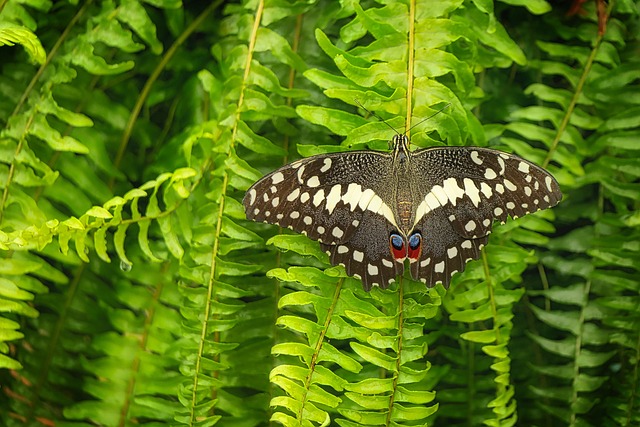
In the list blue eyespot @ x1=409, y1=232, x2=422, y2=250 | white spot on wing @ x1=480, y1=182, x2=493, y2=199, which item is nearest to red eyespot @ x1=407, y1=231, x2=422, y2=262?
blue eyespot @ x1=409, y1=232, x2=422, y2=250

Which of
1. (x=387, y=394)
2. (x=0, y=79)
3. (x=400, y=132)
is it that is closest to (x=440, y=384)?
(x=387, y=394)

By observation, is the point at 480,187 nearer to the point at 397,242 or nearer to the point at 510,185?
the point at 510,185

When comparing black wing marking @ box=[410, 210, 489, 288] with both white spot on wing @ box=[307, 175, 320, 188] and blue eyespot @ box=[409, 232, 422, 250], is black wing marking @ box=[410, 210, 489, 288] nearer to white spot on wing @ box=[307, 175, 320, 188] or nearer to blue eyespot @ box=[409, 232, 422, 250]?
blue eyespot @ box=[409, 232, 422, 250]

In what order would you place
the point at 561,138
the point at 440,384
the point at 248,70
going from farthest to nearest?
the point at 440,384 < the point at 561,138 < the point at 248,70

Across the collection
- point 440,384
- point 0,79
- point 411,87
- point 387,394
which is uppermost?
point 0,79

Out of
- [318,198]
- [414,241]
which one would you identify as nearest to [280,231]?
[318,198]

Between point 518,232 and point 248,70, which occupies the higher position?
point 248,70

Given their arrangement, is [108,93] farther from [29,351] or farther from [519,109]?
[519,109]

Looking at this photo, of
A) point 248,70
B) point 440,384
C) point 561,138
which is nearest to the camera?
point 248,70
